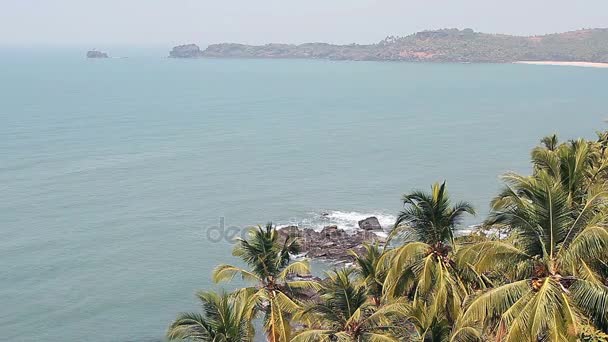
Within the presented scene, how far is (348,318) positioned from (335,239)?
133 ft

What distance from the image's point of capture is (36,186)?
78.0 metres

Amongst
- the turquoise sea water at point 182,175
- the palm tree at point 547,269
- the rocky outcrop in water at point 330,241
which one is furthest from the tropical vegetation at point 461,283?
the rocky outcrop in water at point 330,241

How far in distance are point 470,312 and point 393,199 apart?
57.5 meters

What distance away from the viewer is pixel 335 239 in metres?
58.9

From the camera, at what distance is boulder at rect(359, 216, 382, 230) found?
204 feet

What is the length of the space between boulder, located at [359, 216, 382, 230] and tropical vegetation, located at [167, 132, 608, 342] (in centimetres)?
3715

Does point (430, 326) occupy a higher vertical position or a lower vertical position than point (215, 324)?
higher

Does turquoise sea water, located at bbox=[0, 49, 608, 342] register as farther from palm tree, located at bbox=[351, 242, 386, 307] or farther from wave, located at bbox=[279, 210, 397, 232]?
palm tree, located at bbox=[351, 242, 386, 307]

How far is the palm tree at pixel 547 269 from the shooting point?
592 inches

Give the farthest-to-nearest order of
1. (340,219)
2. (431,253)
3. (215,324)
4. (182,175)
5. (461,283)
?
(182,175)
(340,219)
(431,253)
(461,283)
(215,324)

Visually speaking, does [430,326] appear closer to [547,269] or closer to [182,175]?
[547,269]

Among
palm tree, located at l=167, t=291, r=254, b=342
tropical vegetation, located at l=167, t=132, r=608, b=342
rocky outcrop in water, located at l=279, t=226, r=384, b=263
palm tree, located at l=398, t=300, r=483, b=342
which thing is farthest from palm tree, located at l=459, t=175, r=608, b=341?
rocky outcrop in water, located at l=279, t=226, r=384, b=263

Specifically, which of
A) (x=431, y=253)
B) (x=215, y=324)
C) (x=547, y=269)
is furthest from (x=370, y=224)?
(x=547, y=269)

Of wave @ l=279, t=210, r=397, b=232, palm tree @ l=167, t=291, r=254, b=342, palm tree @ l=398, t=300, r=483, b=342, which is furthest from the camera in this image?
wave @ l=279, t=210, r=397, b=232
